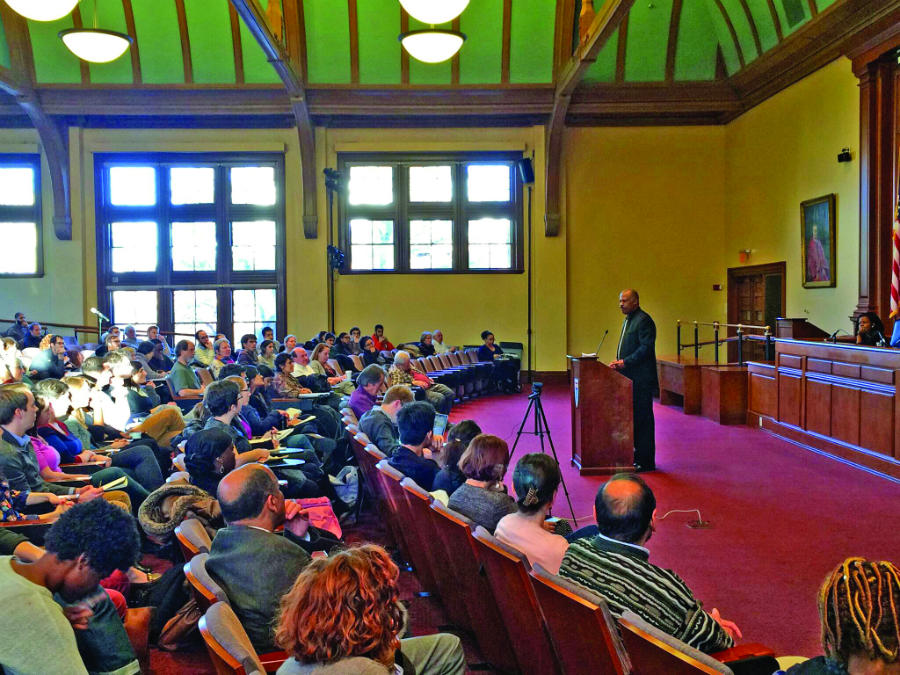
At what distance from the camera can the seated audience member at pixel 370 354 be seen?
39.7 ft

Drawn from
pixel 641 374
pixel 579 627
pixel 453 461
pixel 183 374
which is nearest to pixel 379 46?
pixel 183 374

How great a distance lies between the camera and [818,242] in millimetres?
10938

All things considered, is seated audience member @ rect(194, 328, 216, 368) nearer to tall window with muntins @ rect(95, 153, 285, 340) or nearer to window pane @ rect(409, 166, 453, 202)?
tall window with muntins @ rect(95, 153, 285, 340)

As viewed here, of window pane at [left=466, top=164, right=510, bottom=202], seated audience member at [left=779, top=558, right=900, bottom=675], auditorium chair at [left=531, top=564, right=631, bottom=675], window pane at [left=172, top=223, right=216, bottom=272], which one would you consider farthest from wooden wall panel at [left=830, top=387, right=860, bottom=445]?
window pane at [left=172, top=223, right=216, bottom=272]

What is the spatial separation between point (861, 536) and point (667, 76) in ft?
35.4

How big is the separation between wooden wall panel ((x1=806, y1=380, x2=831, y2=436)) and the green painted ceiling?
25.1ft

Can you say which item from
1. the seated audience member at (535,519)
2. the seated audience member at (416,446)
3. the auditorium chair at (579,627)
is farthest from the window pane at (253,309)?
the auditorium chair at (579,627)

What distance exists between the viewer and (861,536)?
15.6 feet

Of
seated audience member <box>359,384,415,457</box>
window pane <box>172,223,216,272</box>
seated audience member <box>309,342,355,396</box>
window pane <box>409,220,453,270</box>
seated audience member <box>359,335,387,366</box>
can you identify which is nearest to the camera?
seated audience member <box>359,384,415,457</box>

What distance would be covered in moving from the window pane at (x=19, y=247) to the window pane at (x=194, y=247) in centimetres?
247

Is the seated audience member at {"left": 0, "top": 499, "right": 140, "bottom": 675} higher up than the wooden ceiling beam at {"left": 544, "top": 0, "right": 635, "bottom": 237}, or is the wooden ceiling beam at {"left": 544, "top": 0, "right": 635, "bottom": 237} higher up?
the wooden ceiling beam at {"left": 544, "top": 0, "right": 635, "bottom": 237}

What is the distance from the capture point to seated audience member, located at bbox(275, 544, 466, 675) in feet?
5.24

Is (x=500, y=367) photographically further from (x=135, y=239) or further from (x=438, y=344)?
(x=135, y=239)

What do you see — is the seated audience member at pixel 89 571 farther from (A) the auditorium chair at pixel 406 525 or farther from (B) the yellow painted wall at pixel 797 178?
(B) the yellow painted wall at pixel 797 178
